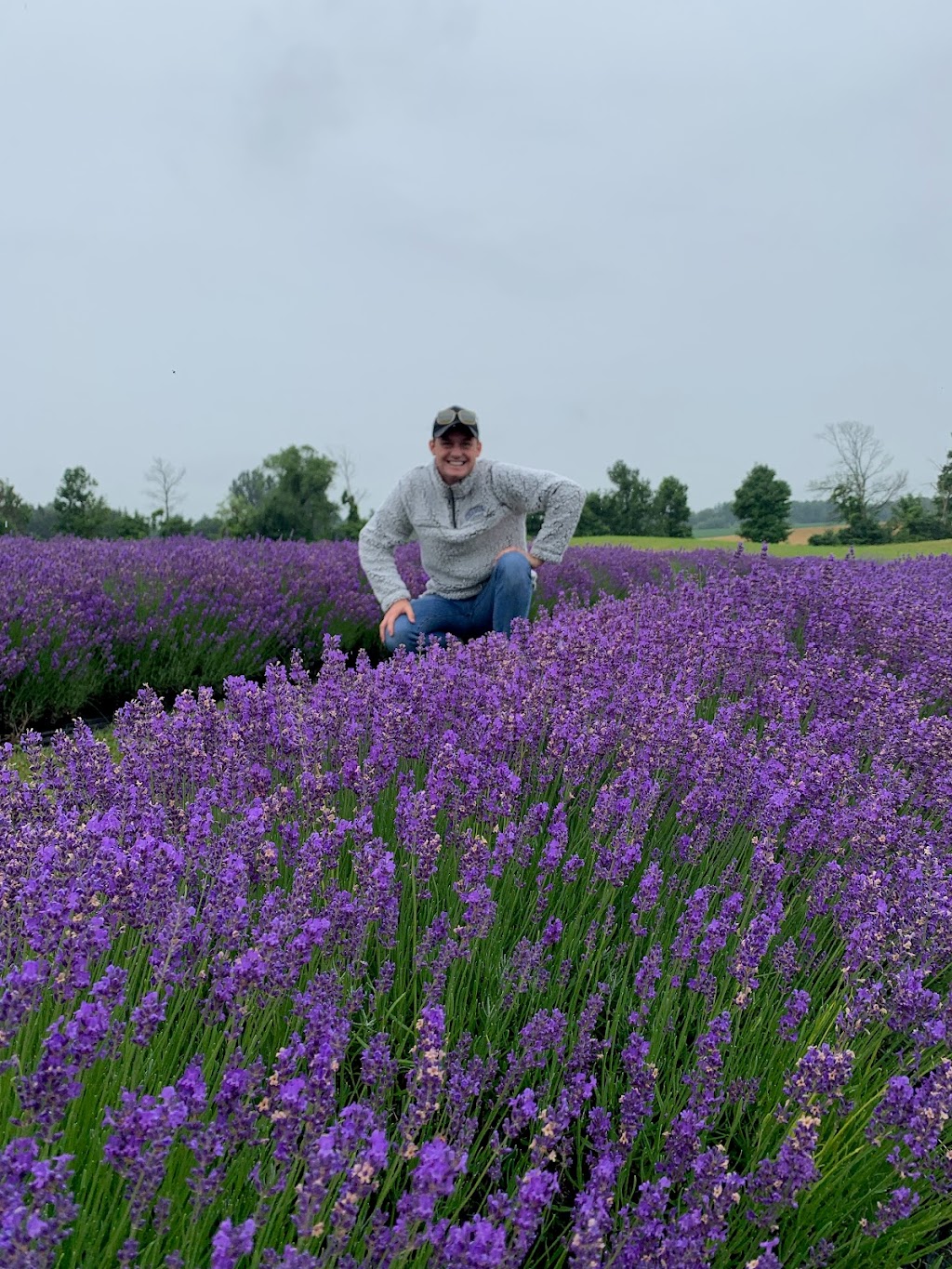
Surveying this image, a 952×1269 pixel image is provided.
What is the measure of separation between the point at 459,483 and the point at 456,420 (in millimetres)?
451

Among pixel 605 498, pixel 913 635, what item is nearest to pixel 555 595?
pixel 913 635

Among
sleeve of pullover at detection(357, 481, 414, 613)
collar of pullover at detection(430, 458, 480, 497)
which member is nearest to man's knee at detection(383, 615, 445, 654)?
sleeve of pullover at detection(357, 481, 414, 613)

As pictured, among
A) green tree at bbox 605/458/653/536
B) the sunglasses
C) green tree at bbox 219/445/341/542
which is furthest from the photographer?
green tree at bbox 605/458/653/536

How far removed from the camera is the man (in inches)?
204

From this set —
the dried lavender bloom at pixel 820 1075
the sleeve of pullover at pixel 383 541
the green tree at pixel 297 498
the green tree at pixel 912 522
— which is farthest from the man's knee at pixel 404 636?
the green tree at pixel 912 522

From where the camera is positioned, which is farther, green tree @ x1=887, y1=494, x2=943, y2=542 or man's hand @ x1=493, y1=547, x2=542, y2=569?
green tree @ x1=887, y1=494, x2=943, y2=542

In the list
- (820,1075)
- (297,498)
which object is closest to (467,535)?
(820,1075)

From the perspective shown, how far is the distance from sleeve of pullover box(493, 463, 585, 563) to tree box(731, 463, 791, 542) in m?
45.8

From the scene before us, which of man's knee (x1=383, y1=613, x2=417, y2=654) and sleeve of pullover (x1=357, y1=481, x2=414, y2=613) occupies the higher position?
sleeve of pullover (x1=357, y1=481, x2=414, y2=613)

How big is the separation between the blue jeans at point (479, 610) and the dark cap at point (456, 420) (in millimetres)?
753

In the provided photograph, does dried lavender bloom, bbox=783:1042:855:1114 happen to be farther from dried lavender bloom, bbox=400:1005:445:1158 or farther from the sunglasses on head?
the sunglasses on head

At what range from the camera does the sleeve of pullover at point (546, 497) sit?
17.5ft

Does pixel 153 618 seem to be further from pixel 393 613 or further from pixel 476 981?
pixel 476 981

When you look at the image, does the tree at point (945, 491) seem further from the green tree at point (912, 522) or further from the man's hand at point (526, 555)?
the man's hand at point (526, 555)
